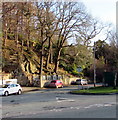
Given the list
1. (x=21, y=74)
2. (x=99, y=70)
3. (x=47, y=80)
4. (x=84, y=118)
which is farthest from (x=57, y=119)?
(x=99, y=70)

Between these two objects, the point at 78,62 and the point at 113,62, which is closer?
the point at 113,62

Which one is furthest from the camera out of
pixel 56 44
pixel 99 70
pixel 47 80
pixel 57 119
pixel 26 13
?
pixel 99 70

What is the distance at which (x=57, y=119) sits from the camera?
31.4 feet

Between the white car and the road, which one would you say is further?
the white car

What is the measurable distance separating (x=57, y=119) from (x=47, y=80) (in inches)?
1445

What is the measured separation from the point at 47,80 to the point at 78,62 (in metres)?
→ 9.40

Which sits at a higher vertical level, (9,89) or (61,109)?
(9,89)

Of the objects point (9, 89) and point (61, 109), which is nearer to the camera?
point (61, 109)

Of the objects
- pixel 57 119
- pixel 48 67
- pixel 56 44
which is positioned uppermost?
pixel 56 44

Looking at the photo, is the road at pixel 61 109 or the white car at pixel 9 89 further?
the white car at pixel 9 89

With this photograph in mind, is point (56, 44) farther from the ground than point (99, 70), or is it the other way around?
point (56, 44)

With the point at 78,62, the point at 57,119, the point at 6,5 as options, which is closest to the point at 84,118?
the point at 57,119

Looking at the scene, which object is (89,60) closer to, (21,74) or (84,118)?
(21,74)

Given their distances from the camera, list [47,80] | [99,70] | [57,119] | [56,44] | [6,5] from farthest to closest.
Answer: [99,70], [56,44], [47,80], [6,5], [57,119]
